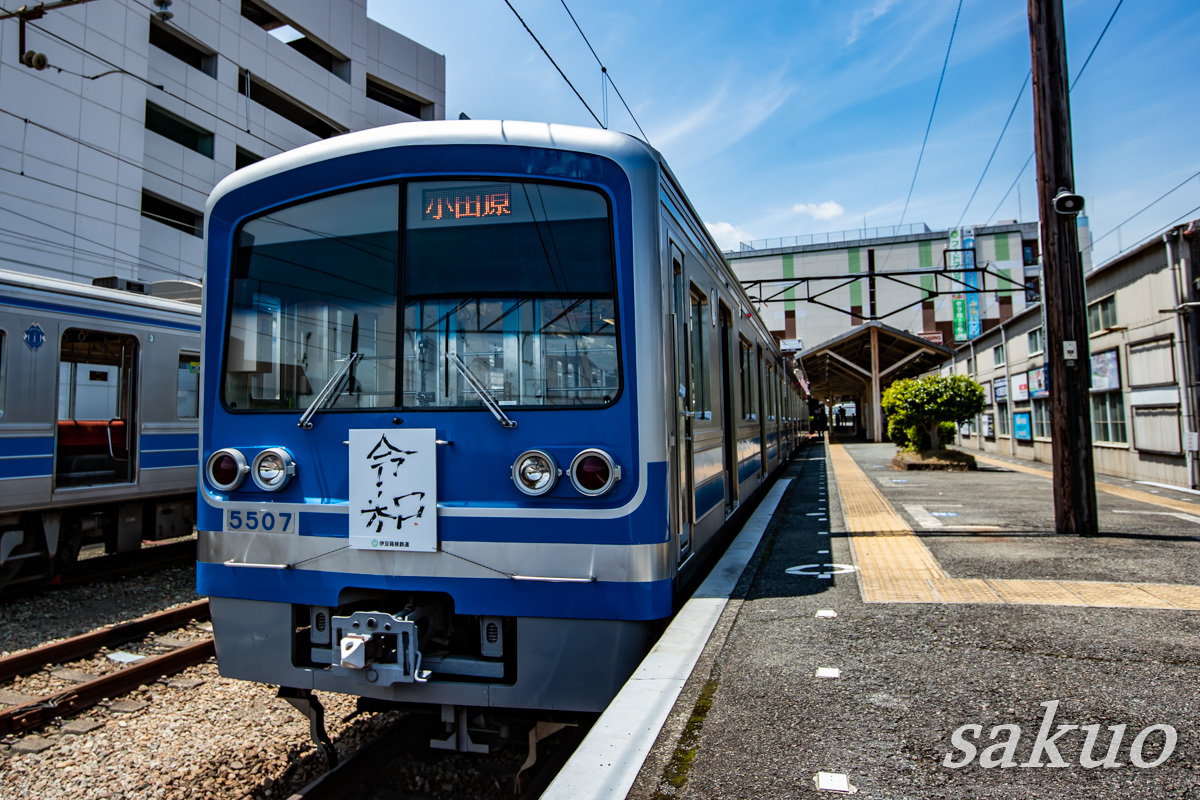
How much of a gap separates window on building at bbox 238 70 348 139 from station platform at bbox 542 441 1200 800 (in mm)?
22786

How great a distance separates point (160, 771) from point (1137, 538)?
6.96 meters

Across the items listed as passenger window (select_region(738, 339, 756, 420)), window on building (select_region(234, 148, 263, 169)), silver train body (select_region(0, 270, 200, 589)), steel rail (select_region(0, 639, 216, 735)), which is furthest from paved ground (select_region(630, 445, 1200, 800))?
window on building (select_region(234, 148, 263, 169))

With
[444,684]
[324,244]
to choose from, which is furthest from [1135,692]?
[324,244]

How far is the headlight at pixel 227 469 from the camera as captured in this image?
11.1 ft

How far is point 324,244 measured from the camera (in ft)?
11.3

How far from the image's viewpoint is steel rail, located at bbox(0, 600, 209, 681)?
15.9 feet

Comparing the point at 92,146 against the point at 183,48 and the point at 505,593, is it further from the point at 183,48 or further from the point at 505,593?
the point at 505,593

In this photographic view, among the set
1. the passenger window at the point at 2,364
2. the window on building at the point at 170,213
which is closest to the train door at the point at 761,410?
the passenger window at the point at 2,364

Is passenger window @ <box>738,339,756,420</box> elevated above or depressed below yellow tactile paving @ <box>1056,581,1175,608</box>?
above

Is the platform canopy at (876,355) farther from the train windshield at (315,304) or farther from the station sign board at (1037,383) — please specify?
the train windshield at (315,304)

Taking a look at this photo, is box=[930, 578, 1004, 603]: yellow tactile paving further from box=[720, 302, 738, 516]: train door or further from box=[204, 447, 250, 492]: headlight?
box=[204, 447, 250, 492]: headlight

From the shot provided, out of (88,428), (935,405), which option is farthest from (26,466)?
(935,405)

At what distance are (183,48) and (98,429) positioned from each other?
55.8 ft

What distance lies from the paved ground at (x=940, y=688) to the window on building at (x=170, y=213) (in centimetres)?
2072
